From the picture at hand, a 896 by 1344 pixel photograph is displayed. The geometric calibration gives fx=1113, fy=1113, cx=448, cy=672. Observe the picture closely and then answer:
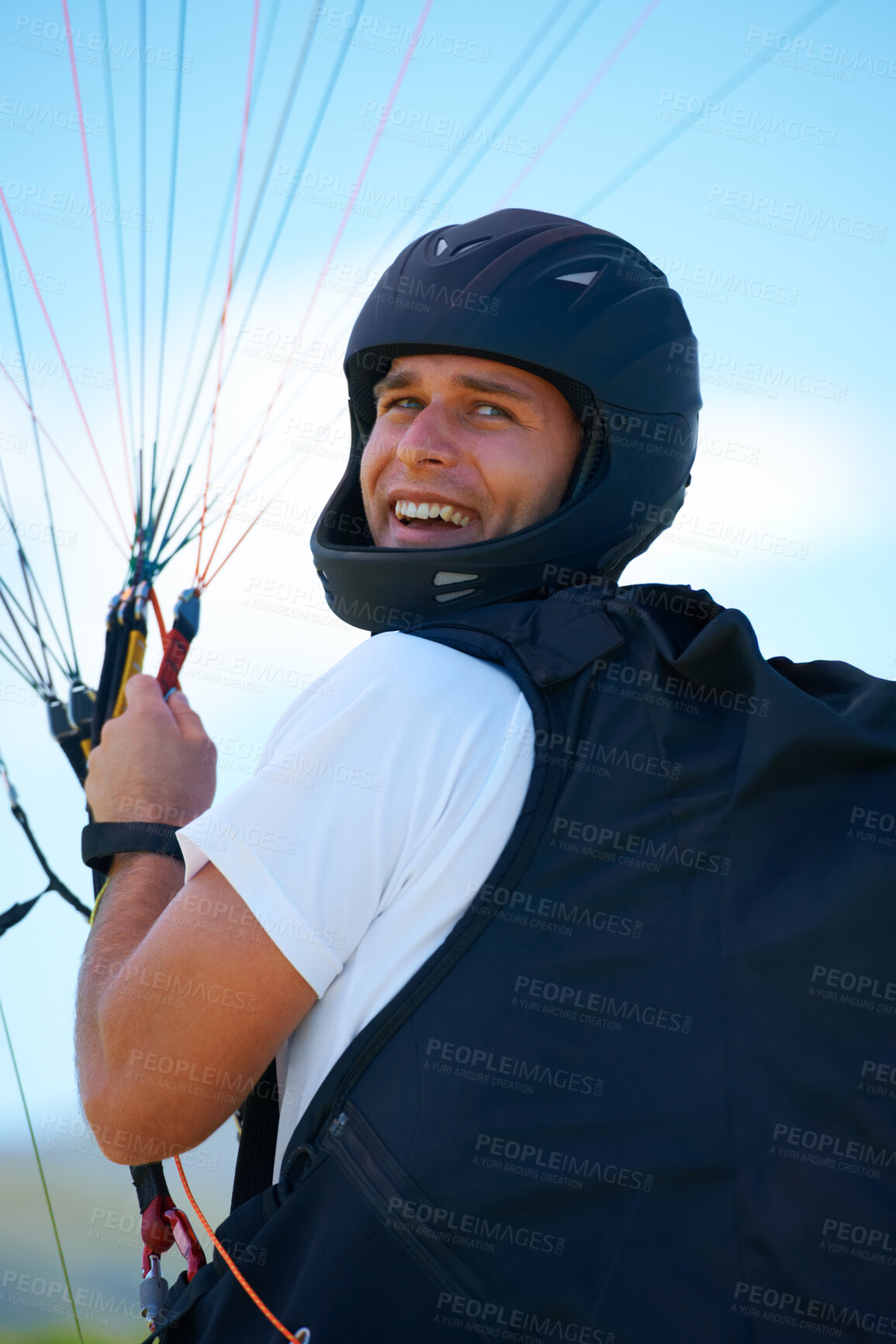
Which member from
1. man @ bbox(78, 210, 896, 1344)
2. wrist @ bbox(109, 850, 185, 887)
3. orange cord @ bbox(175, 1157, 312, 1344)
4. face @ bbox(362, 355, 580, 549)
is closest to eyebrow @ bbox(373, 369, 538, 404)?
face @ bbox(362, 355, 580, 549)

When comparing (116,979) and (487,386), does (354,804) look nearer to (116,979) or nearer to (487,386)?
(116,979)

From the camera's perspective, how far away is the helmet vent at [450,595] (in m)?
2.61

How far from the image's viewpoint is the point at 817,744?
173 centimetres

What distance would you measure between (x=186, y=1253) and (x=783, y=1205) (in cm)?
114

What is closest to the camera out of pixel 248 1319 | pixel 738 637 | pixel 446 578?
pixel 248 1319

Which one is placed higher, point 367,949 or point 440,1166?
point 367,949

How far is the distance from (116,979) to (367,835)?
1.54ft

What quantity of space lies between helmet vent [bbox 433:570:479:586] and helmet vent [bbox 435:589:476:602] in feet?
0.07

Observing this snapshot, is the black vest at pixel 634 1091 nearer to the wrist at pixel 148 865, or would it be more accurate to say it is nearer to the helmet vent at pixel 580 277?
the wrist at pixel 148 865

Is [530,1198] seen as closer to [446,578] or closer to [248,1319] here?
[248,1319]

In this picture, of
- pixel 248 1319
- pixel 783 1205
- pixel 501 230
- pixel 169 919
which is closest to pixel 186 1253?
pixel 248 1319

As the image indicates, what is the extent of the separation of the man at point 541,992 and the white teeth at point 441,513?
2.45ft

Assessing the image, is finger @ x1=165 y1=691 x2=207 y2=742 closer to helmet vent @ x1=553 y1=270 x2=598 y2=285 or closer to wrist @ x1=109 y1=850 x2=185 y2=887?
wrist @ x1=109 y1=850 x2=185 y2=887

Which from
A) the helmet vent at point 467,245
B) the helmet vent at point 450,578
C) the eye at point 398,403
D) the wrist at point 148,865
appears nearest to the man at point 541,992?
the wrist at point 148,865
